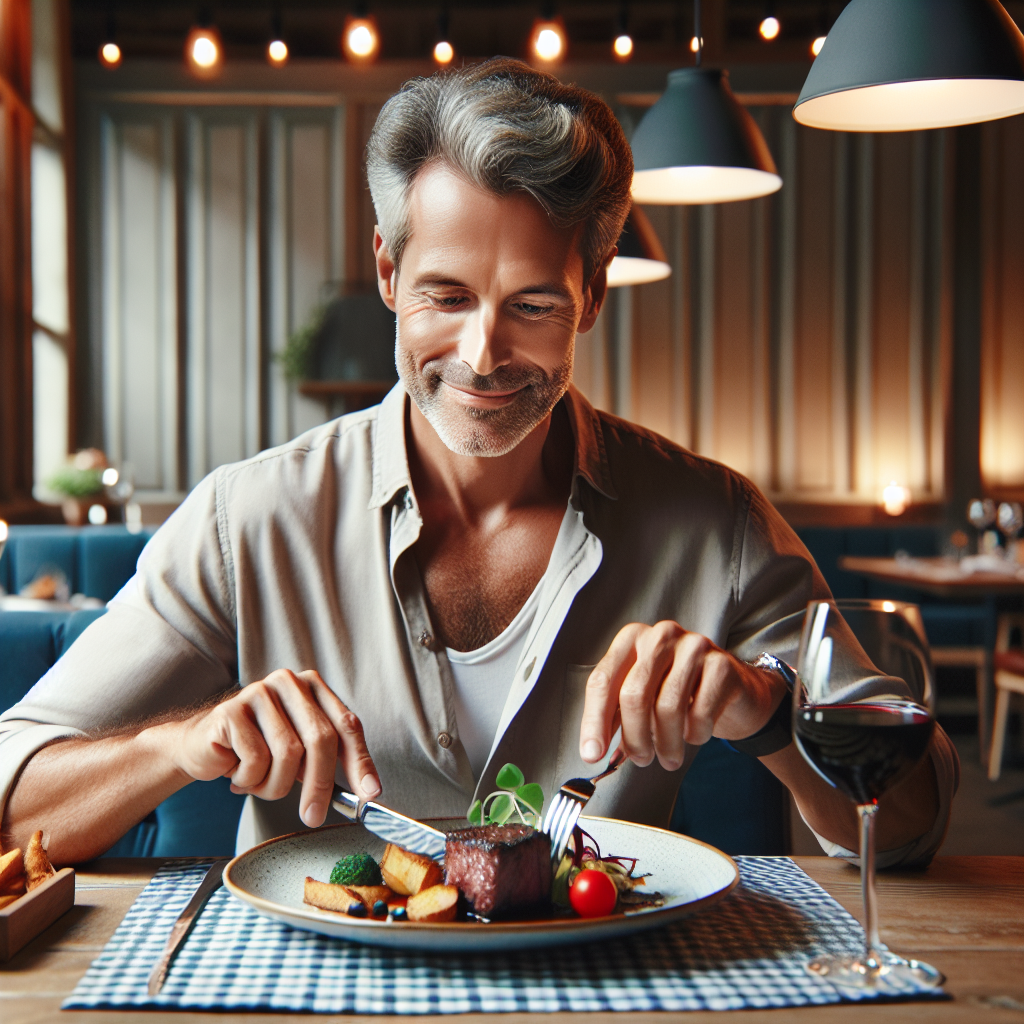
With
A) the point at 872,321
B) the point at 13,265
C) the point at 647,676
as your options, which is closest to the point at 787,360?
the point at 872,321

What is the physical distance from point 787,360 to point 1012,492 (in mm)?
1715

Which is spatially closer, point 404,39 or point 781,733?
point 781,733

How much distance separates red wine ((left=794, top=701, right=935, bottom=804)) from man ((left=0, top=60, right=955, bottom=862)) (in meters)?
0.35

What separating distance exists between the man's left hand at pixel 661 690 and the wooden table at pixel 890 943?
18 centimetres

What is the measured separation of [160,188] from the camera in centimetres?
678

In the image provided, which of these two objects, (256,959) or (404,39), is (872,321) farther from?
(256,959)

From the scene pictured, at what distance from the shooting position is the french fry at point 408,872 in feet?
2.54

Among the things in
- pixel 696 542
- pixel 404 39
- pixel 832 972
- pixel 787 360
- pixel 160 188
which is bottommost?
pixel 832 972

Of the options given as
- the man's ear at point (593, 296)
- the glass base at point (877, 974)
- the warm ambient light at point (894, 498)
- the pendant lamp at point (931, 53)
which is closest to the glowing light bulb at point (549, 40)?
the warm ambient light at point (894, 498)

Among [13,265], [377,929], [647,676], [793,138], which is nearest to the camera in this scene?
[377,929]

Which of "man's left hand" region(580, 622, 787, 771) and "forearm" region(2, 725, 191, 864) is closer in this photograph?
"man's left hand" region(580, 622, 787, 771)

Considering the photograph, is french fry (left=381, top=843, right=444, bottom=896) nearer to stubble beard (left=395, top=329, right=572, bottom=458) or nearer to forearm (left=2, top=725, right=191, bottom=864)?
forearm (left=2, top=725, right=191, bottom=864)

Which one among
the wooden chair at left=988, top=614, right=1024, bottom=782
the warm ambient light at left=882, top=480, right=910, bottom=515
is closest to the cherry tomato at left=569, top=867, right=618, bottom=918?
the wooden chair at left=988, top=614, right=1024, bottom=782

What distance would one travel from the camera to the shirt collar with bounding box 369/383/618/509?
1.32 m
